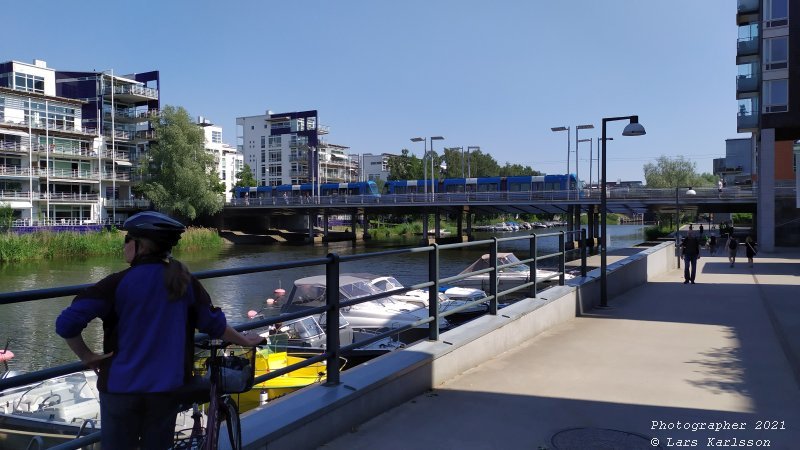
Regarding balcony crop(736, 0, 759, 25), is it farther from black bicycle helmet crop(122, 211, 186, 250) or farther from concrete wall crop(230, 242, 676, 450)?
black bicycle helmet crop(122, 211, 186, 250)

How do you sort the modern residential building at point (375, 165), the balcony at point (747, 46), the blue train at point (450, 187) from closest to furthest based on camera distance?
the balcony at point (747, 46) → the blue train at point (450, 187) → the modern residential building at point (375, 165)

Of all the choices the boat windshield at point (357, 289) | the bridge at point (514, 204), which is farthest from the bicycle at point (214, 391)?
the bridge at point (514, 204)

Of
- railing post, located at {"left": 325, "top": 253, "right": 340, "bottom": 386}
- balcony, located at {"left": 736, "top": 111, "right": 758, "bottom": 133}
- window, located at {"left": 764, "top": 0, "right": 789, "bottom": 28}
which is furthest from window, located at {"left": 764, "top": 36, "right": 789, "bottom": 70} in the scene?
railing post, located at {"left": 325, "top": 253, "right": 340, "bottom": 386}

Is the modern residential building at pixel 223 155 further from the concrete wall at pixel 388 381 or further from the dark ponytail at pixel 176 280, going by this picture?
the dark ponytail at pixel 176 280

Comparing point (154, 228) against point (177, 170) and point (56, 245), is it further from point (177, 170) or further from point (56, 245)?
point (177, 170)

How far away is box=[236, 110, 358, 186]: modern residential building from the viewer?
124700 millimetres

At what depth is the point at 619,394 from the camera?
5.57 m

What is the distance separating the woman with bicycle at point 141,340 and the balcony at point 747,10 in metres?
51.8

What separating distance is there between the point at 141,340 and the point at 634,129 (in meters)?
12.6

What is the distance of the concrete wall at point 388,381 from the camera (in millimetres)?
3984

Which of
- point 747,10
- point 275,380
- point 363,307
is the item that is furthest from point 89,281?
point 747,10

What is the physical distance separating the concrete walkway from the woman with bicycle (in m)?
1.78

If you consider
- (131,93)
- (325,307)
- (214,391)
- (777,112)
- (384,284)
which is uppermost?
(131,93)

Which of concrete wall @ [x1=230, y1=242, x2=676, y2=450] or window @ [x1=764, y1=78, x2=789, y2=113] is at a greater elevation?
window @ [x1=764, y1=78, x2=789, y2=113]
